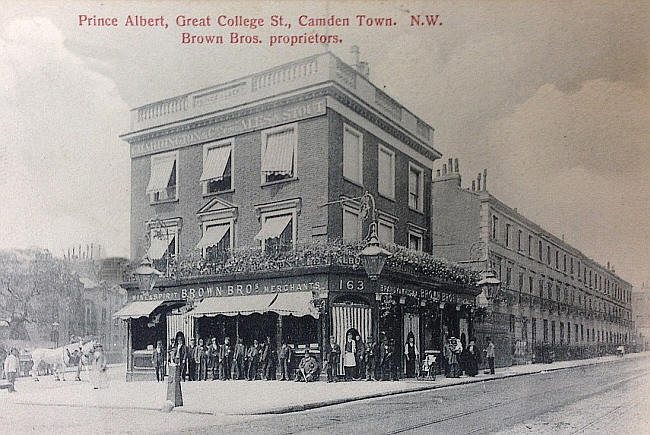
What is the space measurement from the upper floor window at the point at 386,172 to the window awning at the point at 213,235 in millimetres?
1165

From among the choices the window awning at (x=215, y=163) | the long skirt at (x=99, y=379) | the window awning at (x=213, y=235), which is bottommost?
the long skirt at (x=99, y=379)

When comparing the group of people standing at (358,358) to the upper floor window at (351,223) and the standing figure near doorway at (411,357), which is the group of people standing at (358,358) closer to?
the standing figure near doorway at (411,357)

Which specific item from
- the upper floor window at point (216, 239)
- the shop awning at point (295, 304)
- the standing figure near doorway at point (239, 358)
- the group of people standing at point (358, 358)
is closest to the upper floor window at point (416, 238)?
the group of people standing at point (358, 358)

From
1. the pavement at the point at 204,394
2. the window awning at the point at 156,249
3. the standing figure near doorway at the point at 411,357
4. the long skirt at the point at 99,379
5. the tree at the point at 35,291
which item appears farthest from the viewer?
the standing figure near doorway at the point at 411,357

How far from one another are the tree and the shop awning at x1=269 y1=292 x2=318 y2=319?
4.72ft

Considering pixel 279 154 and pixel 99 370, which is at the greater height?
pixel 279 154

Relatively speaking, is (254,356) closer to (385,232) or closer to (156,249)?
(156,249)

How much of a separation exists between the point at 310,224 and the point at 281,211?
0.24 metres

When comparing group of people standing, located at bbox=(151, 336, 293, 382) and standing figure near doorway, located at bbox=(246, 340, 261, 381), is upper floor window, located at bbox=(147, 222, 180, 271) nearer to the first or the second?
group of people standing, located at bbox=(151, 336, 293, 382)

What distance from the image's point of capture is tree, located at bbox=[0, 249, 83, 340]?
6254mm

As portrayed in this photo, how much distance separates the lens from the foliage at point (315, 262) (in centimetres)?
615

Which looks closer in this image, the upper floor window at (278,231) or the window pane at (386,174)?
the upper floor window at (278,231)

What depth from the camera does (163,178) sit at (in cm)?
644

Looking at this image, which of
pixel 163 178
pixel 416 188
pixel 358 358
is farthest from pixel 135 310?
pixel 416 188
